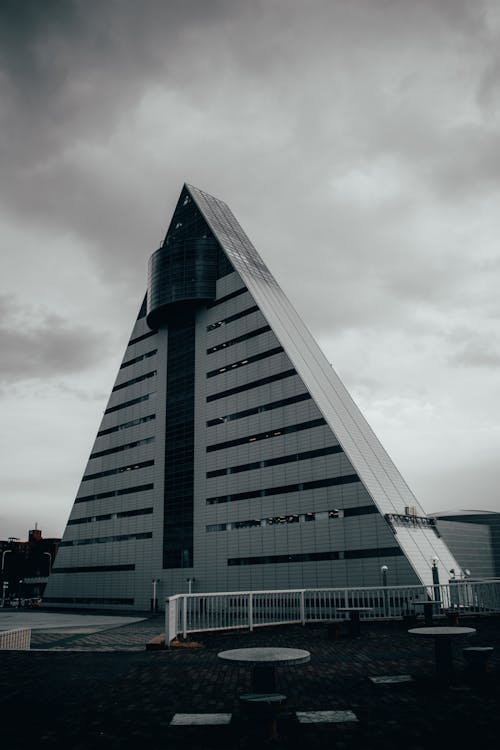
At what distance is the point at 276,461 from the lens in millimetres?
52156

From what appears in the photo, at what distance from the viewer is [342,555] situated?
1806 inches

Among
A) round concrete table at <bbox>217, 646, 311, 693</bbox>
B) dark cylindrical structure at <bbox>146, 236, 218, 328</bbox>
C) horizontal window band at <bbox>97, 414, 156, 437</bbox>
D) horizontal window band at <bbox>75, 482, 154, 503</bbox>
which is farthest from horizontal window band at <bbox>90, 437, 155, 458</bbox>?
round concrete table at <bbox>217, 646, 311, 693</bbox>

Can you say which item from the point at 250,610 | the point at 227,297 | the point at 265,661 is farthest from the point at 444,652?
the point at 227,297

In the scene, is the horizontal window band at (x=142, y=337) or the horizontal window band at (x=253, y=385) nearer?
the horizontal window band at (x=253, y=385)

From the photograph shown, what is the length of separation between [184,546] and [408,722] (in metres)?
51.9

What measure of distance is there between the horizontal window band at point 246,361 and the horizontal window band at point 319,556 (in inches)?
765

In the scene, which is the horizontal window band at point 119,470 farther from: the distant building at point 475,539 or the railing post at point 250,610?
the distant building at point 475,539

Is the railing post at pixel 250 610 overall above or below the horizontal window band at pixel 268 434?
below

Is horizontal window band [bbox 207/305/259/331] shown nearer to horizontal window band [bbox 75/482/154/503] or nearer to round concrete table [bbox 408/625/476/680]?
horizontal window band [bbox 75/482/154/503]

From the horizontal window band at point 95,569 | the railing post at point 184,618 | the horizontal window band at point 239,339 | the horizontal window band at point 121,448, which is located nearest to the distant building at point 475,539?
the horizontal window band at point 239,339

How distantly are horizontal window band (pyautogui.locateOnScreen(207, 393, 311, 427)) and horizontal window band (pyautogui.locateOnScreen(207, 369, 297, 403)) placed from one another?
2.26m

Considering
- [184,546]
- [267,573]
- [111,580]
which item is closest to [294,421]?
[267,573]

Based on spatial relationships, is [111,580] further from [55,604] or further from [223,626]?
[223,626]

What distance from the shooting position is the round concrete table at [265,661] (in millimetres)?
8352
